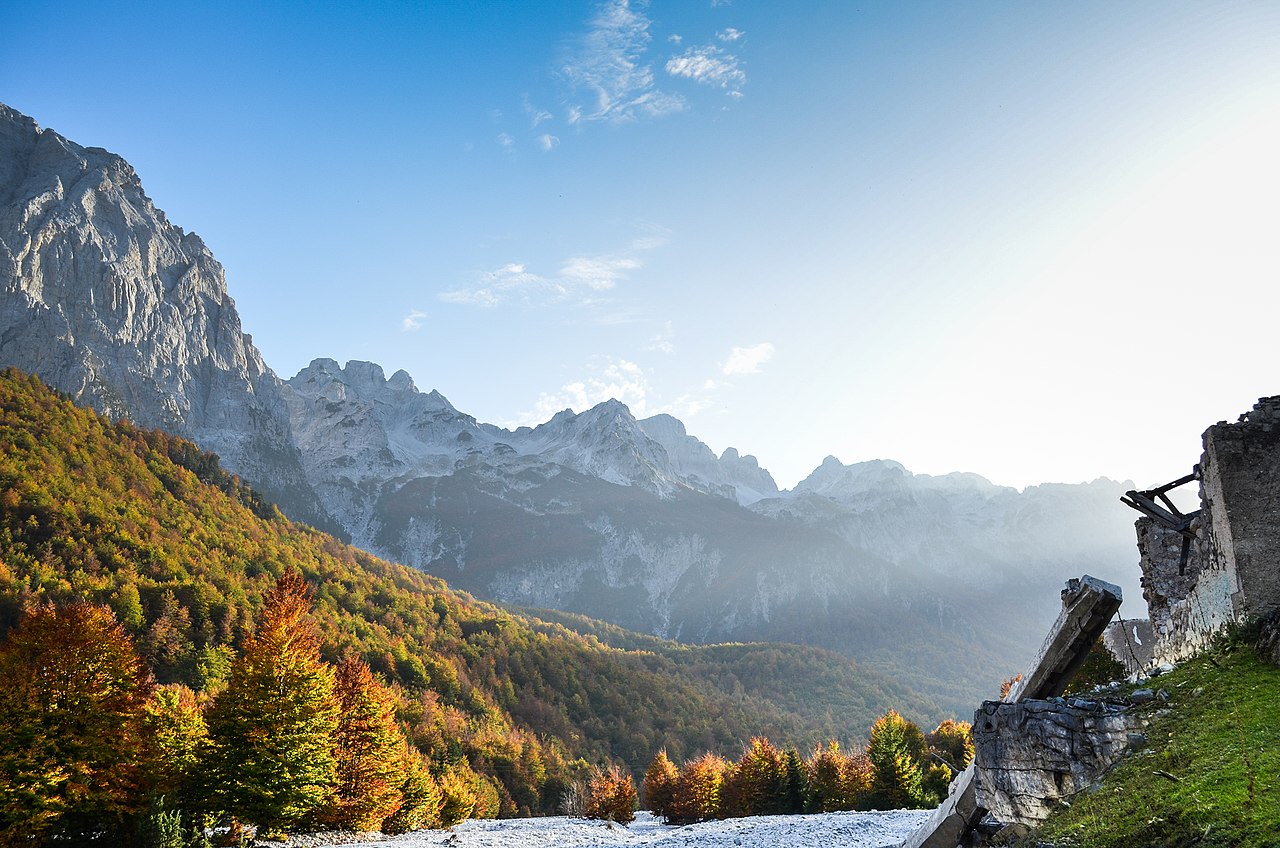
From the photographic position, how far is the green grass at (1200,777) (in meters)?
8.48

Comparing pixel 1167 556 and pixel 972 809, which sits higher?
pixel 1167 556

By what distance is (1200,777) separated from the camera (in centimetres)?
975

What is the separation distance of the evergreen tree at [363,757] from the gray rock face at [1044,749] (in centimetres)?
3414

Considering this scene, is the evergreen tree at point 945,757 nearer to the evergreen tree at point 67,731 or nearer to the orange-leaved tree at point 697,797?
the orange-leaved tree at point 697,797

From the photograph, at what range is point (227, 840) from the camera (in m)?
32.1

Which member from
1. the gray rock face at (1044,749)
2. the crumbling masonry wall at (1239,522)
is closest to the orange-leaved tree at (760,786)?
the crumbling masonry wall at (1239,522)

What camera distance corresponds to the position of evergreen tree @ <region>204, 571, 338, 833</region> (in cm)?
3120

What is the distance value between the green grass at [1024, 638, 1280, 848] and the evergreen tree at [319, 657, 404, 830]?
3665 centimetres

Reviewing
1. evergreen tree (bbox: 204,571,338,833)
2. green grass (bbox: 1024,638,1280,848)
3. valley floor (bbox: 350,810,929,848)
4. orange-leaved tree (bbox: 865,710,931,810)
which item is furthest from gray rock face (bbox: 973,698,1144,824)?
orange-leaved tree (bbox: 865,710,931,810)

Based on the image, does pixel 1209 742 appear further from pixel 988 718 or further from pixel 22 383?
pixel 22 383

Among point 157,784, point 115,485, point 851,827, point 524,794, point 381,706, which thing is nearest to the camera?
point 157,784

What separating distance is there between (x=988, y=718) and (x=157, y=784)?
35377mm

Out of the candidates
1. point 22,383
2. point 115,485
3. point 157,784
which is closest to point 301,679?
point 157,784

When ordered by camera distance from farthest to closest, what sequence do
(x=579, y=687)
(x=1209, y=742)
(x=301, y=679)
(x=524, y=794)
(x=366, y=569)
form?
1. (x=366, y=569)
2. (x=579, y=687)
3. (x=524, y=794)
4. (x=301, y=679)
5. (x=1209, y=742)
